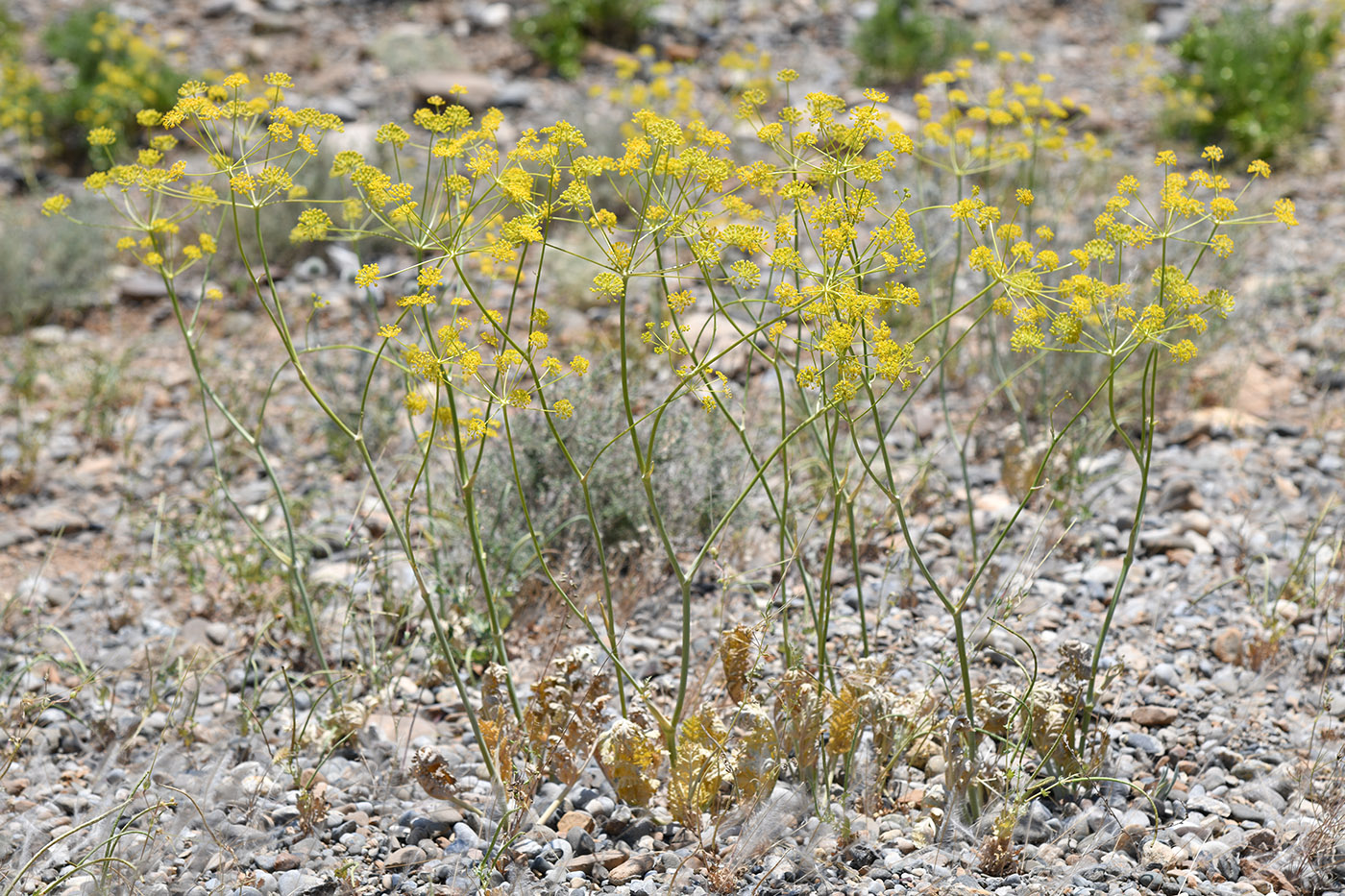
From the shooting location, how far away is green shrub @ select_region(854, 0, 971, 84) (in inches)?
271

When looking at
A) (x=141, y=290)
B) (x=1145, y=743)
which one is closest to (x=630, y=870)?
(x=1145, y=743)

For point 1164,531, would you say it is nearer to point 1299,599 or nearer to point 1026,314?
point 1299,599

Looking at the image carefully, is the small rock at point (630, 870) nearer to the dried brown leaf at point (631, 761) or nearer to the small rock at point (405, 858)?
the dried brown leaf at point (631, 761)

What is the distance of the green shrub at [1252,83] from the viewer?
18.7 feet

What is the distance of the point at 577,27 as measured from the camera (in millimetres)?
7473

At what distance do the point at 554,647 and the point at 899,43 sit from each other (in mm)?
5629

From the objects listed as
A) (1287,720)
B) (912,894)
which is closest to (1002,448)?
(1287,720)

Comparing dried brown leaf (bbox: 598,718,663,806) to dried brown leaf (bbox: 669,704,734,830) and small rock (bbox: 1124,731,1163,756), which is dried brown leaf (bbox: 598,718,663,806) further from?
small rock (bbox: 1124,731,1163,756)

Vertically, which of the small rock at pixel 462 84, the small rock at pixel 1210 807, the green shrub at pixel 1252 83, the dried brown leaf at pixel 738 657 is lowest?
the small rock at pixel 1210 807

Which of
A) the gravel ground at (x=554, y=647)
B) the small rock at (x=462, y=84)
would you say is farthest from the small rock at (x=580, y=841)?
the small rock at (x=462, y=84)

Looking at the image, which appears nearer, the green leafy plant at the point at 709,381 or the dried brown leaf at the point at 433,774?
the green leafy plant at the point at 709,381

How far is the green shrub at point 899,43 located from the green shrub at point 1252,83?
4.47 ft

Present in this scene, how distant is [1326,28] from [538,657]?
587 centimetres

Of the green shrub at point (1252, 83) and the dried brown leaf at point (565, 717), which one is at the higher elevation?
the green shrub at point (1252, 83)
